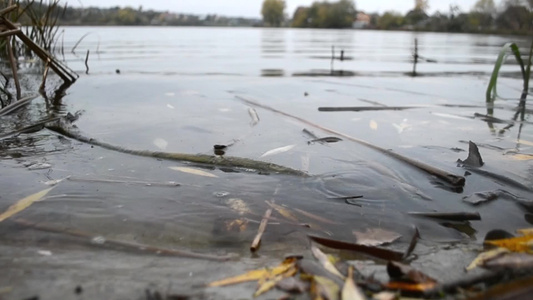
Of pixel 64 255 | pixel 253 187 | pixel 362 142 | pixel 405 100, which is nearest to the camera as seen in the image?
pixel 64 255

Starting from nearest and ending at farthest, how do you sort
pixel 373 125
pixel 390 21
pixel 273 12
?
pixel 373 125
pixel 390 21
pixel 273 12

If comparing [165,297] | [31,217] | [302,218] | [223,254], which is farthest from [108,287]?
[302,218]

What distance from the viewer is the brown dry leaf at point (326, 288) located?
1.25 meters

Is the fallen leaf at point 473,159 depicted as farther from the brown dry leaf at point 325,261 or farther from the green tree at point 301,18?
the green tree at point 301,18

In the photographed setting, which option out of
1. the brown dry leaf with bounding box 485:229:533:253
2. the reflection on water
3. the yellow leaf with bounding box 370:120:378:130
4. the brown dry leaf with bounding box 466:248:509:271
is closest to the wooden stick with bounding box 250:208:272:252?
the brown dry leaf with bounding box 466:248:509:271

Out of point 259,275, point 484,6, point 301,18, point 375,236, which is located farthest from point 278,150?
point 301,18

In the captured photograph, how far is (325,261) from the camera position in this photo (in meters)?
1.49

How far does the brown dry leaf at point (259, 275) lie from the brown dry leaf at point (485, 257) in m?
0.66

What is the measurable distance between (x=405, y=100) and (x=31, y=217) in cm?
496

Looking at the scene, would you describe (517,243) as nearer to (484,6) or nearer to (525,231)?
(525,231)

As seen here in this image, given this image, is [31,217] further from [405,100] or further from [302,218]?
[405,100]

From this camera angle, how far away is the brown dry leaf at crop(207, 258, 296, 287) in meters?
1.35

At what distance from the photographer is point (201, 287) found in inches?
51.9

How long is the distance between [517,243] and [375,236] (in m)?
0.54
